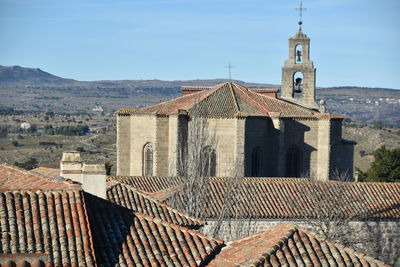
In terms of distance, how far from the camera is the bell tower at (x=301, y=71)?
137ft

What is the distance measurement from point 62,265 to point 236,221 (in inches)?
509

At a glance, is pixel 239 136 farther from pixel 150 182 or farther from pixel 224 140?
pixel 150 182

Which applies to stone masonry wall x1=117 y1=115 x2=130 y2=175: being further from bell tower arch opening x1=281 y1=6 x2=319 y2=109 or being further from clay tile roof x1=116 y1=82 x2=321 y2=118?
bell tower arch opening x1=281 y1=6 x2=319 y2=109

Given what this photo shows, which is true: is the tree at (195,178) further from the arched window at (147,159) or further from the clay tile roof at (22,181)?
the clay tile roof at (22,181)

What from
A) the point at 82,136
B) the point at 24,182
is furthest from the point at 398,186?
the point at 82,136

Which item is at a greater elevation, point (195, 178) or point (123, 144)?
point (123, 144)

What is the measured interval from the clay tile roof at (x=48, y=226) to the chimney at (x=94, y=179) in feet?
7.30

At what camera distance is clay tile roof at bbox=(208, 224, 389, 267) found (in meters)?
12.8

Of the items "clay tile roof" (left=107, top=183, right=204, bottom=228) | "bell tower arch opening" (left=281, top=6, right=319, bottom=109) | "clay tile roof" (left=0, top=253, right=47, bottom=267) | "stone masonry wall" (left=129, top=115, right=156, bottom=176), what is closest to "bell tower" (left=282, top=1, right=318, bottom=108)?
"bell tower arch opening" (left=281, top=6, right=319, bottom=109)

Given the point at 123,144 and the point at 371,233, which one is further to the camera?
the point at 123,144

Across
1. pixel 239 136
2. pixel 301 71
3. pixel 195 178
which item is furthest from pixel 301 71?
pixel 195 178

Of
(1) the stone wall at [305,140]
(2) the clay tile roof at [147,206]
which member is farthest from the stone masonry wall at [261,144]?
(2) the clay tile roof at [147,206]

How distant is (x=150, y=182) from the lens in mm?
29156

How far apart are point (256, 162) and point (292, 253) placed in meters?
23.4
